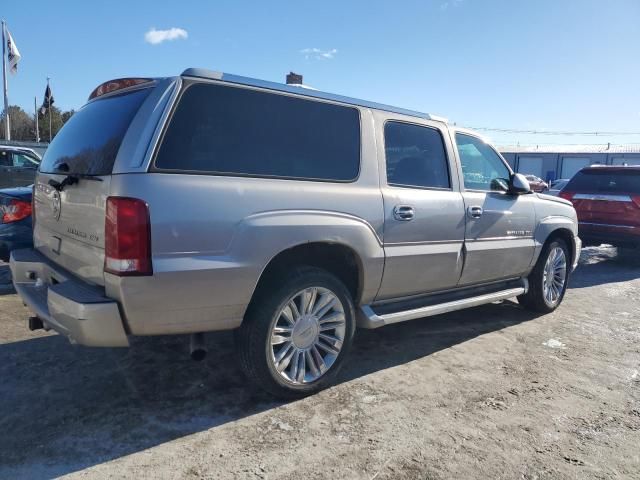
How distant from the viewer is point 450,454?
8.96 feet

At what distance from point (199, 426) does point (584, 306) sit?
497 cm

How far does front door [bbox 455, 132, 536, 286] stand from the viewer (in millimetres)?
4297

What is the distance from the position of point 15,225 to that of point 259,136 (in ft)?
10.4

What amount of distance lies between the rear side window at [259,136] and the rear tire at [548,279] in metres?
2.87

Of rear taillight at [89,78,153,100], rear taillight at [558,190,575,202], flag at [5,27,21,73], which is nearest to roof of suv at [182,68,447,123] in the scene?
rear taillight at [89,78,153,100]

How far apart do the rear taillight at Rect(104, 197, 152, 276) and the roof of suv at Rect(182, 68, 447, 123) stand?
87 cm

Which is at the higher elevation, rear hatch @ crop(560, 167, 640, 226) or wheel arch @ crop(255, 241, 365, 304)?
rear hatch @ crop(560, 167, 640, 226)

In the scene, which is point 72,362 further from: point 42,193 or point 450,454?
point 450,454

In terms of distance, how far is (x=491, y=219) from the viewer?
14.6ft

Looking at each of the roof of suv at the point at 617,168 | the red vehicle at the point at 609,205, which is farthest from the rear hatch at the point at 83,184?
the roof of suv at the point at 617,168

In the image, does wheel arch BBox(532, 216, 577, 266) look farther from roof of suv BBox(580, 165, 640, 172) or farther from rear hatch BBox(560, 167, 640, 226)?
roof of suv BBox(580, 165, 640, 172)

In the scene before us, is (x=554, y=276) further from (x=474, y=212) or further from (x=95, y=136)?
(x=95, y=136)

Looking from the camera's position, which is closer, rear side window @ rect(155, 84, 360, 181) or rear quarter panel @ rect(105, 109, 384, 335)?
rear quarter panel @ rect(105, 109, 384, 335)

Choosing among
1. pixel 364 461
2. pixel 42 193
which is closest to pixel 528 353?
pixel 364 461
